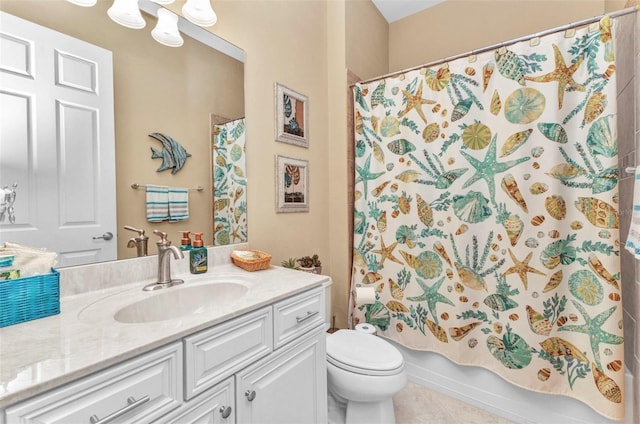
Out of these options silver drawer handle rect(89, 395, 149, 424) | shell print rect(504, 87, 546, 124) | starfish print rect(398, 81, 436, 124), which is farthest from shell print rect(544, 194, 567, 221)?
silver drawer handle rect(89, 395, 149, 424)

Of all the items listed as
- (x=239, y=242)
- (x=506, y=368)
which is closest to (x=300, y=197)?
(x=239, y=242)

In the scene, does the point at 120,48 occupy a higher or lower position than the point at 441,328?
higher

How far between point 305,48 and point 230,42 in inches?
24.1

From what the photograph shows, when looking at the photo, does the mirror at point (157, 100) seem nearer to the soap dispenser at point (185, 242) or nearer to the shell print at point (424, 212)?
the soap dispenser at point (185, 242)

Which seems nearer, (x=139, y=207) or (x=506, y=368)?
(x=139, y=207)

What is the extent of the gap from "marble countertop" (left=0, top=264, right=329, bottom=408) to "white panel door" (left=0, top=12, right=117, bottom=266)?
203 millimetres

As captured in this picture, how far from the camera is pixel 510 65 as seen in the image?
1478mm

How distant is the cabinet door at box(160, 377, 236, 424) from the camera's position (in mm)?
694

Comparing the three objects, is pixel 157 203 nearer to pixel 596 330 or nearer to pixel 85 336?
pixel 85 336

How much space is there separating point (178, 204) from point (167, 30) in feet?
2.35

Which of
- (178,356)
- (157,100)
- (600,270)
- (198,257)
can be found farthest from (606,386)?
(157,100)

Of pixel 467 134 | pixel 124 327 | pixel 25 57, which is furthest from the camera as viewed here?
pixel 467 134

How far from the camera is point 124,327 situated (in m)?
0.70

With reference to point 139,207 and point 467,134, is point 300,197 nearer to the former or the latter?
point 139,207
